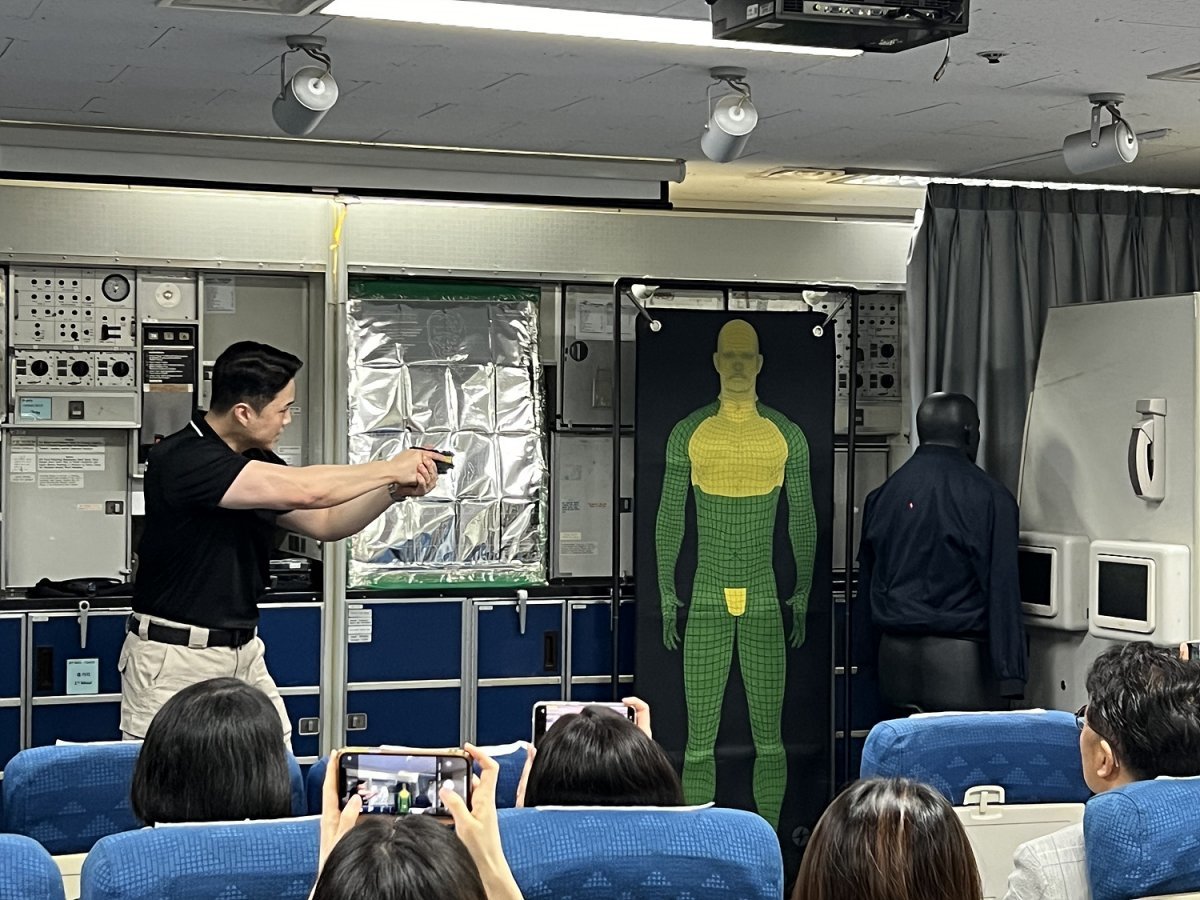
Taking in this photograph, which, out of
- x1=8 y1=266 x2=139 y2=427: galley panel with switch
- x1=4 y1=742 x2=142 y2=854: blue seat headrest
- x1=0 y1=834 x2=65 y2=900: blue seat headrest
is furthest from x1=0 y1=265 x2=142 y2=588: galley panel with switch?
x1=0 y1=834 x2=65 y2=900: blue seat headrest

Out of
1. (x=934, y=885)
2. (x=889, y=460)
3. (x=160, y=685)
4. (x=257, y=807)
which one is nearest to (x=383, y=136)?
(x=160, y=685)

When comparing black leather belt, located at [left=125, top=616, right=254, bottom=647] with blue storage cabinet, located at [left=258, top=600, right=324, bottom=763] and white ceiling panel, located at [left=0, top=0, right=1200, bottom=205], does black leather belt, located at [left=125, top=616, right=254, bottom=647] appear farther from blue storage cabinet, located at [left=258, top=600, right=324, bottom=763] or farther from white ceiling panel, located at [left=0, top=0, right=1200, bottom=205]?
white ceiling panel, located at [left=0, top=0, right=1200, bottom=205]

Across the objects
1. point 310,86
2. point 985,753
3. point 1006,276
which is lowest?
point 985,753

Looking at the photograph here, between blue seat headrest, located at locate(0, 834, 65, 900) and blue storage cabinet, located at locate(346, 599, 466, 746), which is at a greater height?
blue seat headrest, located at locate(0, 834, 65, 900)

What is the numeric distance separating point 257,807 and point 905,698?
11.3 ft

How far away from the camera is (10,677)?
17.9 ft

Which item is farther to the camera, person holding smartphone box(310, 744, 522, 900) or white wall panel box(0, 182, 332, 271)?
white wall panel box(0, 182, 332, 271)

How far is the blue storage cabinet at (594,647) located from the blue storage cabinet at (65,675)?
1606 mm

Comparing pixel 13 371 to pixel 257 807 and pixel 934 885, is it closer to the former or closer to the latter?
pixel 257 807

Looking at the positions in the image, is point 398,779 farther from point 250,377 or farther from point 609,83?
point 609,83

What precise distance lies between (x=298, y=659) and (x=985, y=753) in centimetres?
295

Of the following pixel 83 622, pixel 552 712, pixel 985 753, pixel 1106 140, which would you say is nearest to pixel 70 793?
pixel 552 712

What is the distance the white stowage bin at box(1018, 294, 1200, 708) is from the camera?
213 inches

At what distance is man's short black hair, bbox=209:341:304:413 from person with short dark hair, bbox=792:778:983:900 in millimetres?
2754
